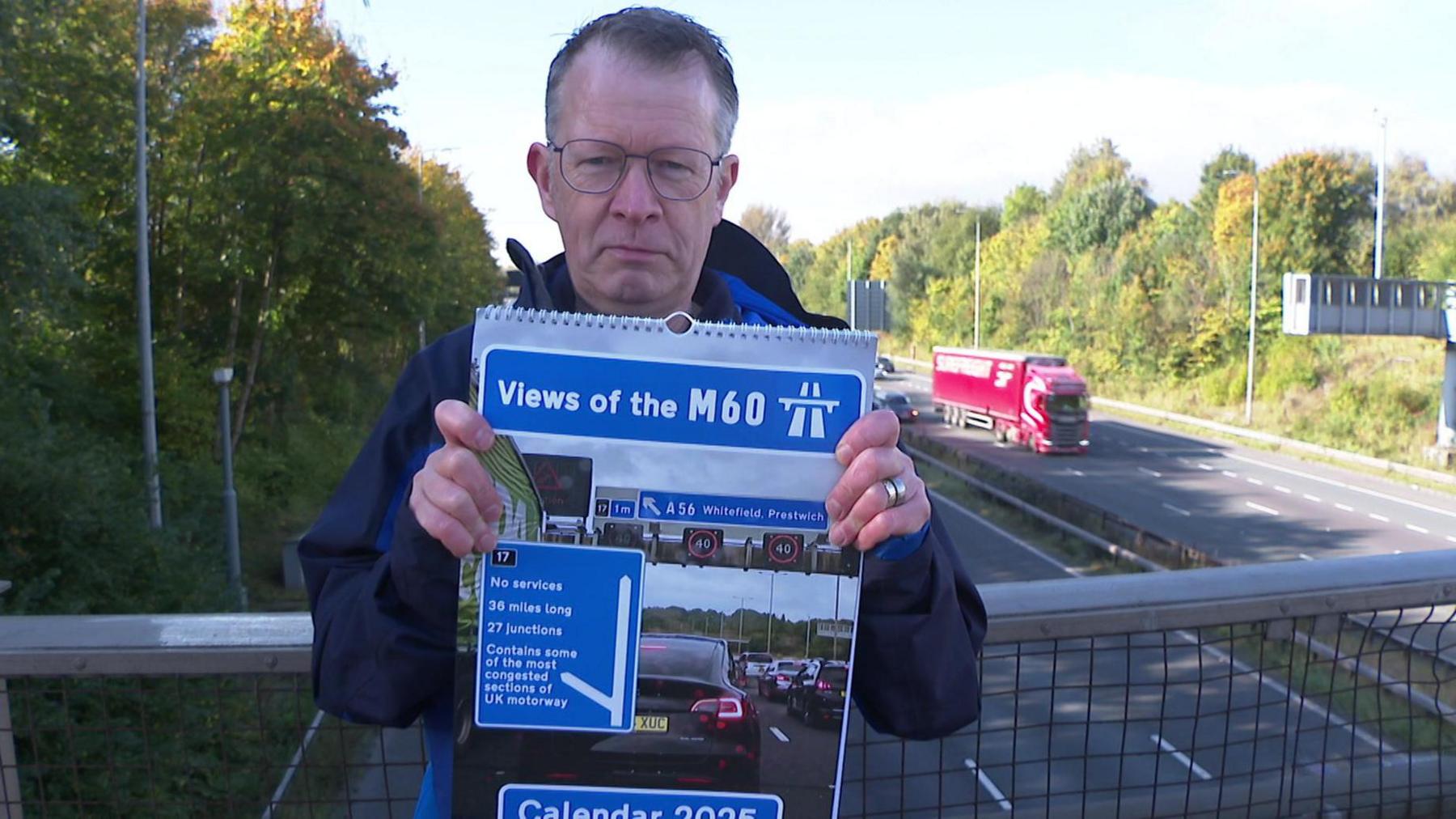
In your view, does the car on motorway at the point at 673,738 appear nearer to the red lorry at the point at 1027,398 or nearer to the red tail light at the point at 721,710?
the red tail light at the point at 721,710

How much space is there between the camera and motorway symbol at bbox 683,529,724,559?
154 centimetres

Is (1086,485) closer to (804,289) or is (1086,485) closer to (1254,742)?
(1254,742)

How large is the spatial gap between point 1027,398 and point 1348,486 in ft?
31.9

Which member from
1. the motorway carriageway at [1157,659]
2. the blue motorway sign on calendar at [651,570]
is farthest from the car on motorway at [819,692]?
the motorway carriageway at [1157,659]

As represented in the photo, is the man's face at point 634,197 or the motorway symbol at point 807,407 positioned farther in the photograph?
the man's face at point 634,197

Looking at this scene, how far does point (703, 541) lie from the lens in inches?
60.6

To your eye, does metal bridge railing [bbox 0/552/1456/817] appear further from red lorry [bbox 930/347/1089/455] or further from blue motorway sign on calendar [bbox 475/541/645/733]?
red lorry [bbox 930/347/1089/455]

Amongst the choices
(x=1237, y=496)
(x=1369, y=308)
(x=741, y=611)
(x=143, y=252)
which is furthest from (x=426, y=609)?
(x=1369, y=308)

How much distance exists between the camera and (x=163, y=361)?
74.9ft

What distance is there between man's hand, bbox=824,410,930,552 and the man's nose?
0.43 meters

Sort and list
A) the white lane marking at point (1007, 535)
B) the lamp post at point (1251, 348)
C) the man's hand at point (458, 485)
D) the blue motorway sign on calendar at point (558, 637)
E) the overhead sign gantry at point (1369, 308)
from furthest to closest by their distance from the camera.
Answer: the lamp post at point (1251, 348) < the overhead sign gantry at point (1369, 308) < the white lane marking at point (1007, 535) < the blue motorway sign on calendar at point (558, 637) < the man's hand at point (458, 485)

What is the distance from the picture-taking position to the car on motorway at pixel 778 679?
1.57 metres

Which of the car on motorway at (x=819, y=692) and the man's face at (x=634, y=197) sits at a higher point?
the man's face at (x=634, y=197)

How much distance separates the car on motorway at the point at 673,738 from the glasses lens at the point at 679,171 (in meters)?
0.58
